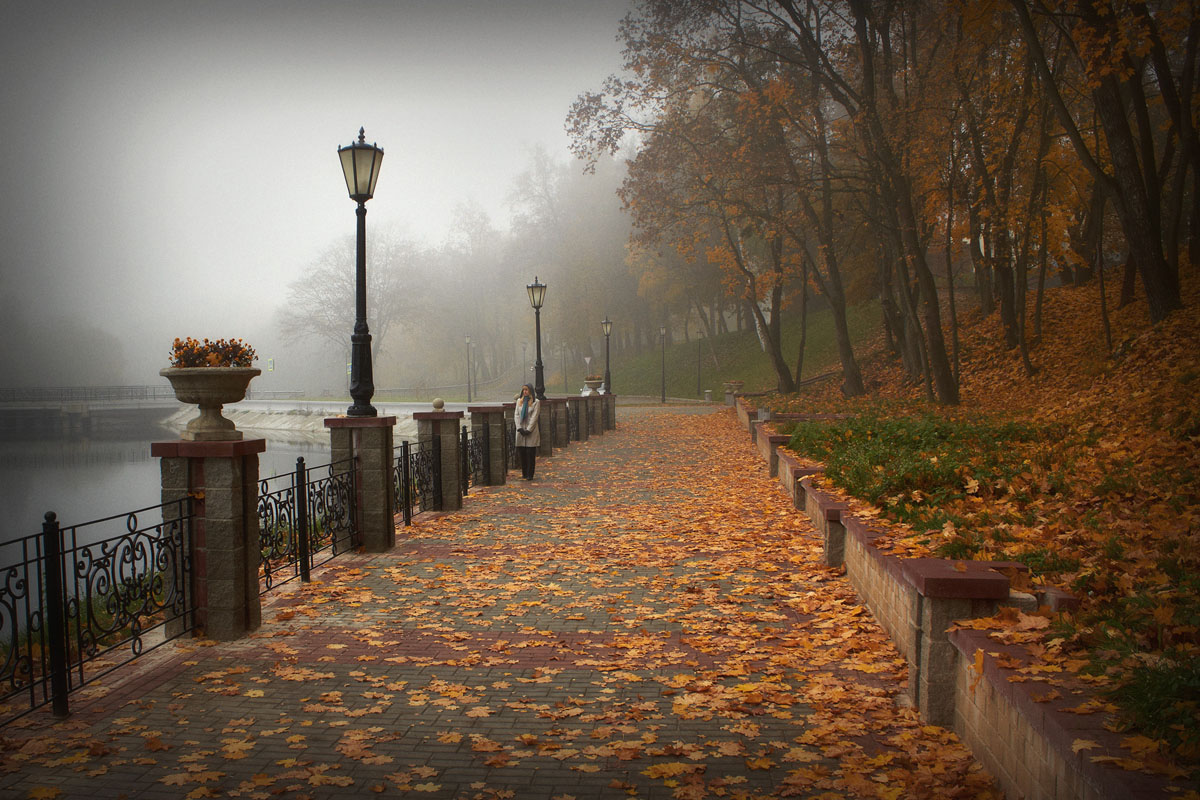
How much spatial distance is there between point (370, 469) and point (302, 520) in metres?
1.58

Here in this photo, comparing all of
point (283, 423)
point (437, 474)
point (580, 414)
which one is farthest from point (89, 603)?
point (283, 423)

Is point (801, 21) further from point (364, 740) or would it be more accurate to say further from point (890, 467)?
point (364, 740)

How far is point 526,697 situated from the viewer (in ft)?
15.7

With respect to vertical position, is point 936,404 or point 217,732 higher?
point 936,404

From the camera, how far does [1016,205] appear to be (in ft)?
67.4

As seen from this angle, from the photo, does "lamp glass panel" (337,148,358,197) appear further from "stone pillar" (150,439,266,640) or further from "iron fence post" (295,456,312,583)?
"stone pillar" (150,439,266,640)

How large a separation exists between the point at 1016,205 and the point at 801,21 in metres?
7.18

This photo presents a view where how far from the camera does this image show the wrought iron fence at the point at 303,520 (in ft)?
24.8

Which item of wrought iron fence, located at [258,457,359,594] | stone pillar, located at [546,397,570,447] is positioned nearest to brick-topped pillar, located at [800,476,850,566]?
wrought iron fence, located at [258,457,359,594]

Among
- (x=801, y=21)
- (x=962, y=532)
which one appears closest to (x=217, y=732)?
(x=962, y=532)

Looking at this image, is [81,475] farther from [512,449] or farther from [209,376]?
[209,376]

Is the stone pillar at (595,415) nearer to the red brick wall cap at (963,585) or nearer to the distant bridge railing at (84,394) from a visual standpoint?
the red brick wall cap at (963,585)

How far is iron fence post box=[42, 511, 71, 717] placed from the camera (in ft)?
15.2

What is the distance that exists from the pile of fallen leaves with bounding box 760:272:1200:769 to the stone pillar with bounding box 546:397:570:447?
36.6 feet
